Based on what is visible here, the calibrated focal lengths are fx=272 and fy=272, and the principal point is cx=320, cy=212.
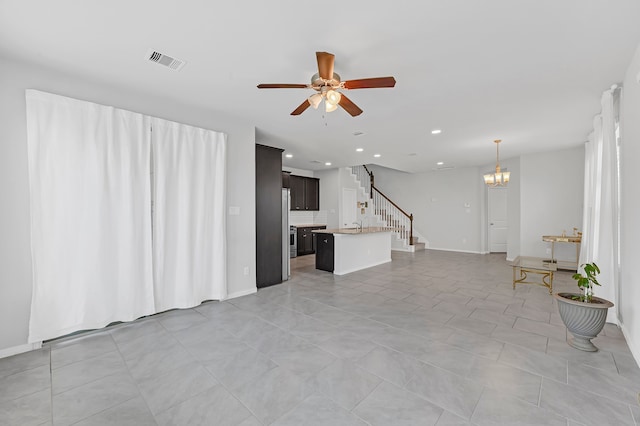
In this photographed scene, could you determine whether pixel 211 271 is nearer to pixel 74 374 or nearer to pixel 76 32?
pixel 74 374

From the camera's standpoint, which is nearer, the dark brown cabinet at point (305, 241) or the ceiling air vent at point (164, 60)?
the ceiling air vent at point (164, 60)

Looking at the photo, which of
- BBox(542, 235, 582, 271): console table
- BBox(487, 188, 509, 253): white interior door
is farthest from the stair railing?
BBox(542, 235, 582, 271): console table

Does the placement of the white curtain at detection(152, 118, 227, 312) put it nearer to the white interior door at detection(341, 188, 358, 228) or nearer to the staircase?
the white interior door at detection(341, 188, 358, 228)

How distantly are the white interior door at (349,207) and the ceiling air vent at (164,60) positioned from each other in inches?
268

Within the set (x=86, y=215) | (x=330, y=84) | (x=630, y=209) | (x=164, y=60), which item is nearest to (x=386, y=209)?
(x=630, y=209)

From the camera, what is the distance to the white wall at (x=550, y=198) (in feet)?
21.1

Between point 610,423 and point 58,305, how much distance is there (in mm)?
4698

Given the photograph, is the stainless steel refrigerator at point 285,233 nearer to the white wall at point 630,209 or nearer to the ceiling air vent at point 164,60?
the ceiling air vent at point 164,60

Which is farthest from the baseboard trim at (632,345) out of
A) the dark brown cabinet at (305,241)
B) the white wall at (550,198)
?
the dark brown cabinet at (305,241)

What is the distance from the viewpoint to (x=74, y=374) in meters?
2.32

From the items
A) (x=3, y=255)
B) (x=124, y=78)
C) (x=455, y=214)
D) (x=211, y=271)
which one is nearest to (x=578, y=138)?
(x=455, y=214)

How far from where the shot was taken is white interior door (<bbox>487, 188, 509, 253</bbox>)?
8.73 m

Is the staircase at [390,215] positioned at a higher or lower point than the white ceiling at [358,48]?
lower

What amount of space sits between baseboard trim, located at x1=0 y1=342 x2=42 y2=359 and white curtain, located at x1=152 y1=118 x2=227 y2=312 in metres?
1.09
